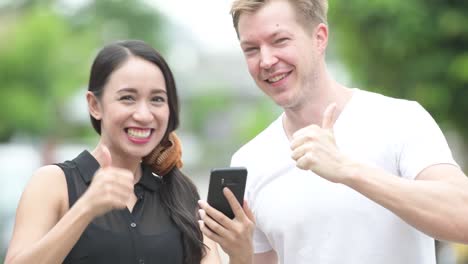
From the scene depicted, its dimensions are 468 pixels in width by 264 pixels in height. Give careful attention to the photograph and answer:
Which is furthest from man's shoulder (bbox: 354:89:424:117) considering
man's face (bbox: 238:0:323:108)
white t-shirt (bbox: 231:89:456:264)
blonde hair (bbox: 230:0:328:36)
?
blonde hair (bbox: 230:0:328:36)

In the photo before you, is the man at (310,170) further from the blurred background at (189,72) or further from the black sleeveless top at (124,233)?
the blurred background at (189,72)

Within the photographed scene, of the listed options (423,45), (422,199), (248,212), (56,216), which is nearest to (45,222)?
(56,216)

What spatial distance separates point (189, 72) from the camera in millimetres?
70438

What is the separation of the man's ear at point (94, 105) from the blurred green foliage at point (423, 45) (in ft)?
28.6

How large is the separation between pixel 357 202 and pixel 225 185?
1.92ft

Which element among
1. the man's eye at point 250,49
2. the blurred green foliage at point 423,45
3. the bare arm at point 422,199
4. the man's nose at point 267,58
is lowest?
the bare arm at point 422,199

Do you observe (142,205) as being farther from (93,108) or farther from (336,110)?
(336,110)

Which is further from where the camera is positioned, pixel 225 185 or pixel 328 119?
pixel 225 185

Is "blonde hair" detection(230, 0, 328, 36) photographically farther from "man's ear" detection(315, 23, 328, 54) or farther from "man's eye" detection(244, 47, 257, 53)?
"man's eye" detection(244, 47, 257, 53)

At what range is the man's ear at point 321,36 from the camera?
4562mm

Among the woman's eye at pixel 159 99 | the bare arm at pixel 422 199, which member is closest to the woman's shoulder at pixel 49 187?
the woman's eye at pixel 159 99

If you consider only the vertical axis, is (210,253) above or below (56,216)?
below

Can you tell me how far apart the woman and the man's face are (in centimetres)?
39

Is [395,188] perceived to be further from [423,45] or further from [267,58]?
[423,45]
